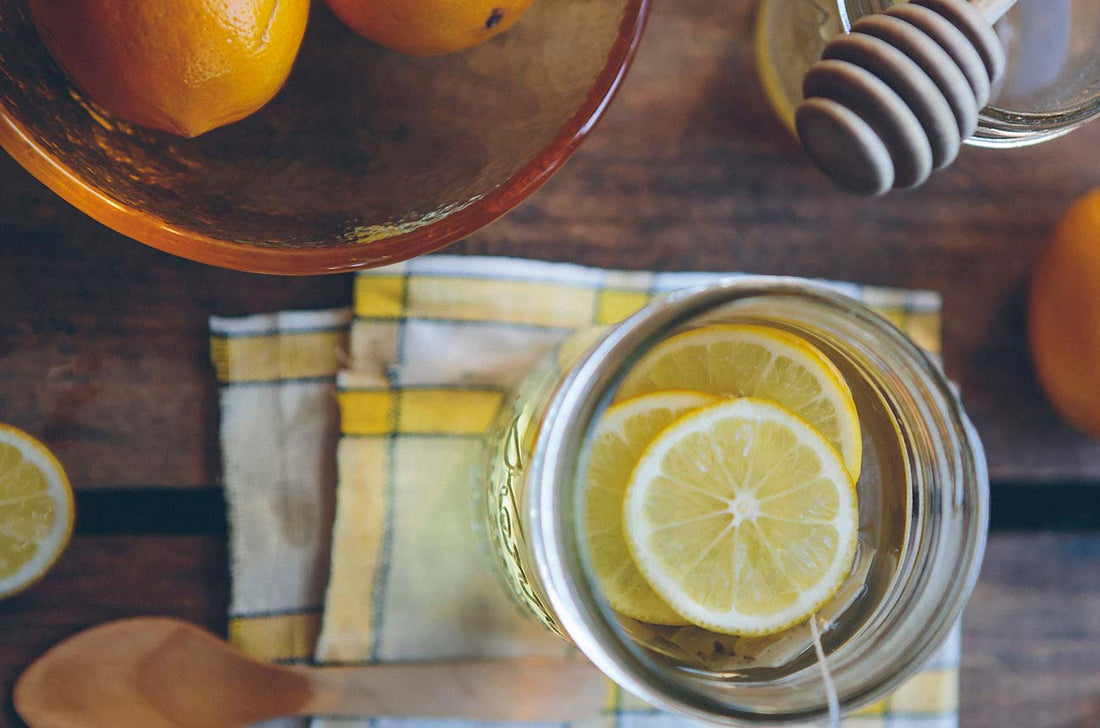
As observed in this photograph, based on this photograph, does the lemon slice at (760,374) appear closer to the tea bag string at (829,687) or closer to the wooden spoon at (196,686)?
the tea bag string at (829,687)

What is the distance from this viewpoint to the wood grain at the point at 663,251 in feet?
1.71

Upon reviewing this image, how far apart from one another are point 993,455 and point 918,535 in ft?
0.77

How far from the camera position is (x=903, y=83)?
39 cm

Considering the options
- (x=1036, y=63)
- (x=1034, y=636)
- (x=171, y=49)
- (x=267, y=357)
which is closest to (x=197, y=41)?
(x=171, y=49)

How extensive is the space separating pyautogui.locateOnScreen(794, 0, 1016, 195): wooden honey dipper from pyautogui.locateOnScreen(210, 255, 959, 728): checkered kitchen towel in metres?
0.20

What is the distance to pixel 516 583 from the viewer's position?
0.46 m

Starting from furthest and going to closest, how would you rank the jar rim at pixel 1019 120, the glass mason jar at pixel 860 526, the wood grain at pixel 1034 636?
the wood grain at pixel 1034 636 < the jar rim at pixel 1019 120 < the glass mason jar at pixel 860 526

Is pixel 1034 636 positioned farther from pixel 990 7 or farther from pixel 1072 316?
pixel 990 7

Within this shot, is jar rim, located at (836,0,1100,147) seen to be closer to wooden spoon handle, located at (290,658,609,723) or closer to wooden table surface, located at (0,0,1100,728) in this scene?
wooden table surface, located at (0,0,1100,728)

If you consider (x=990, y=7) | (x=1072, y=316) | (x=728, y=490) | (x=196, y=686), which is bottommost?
(x=196, y=686)

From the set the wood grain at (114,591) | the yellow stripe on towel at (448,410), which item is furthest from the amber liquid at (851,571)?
the wood grain at (114,591)

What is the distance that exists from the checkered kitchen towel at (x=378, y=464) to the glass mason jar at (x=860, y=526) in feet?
0.33

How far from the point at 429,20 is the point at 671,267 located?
8.9 inches

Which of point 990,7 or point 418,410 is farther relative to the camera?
point 418,410
